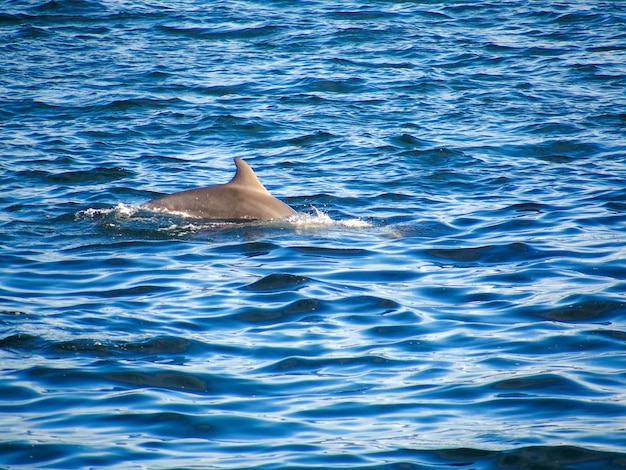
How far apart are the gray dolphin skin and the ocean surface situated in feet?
0.60

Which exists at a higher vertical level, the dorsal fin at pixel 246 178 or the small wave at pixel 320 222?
the dorsal fin at pixel 246 178

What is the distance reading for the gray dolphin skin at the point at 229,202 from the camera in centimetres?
1230

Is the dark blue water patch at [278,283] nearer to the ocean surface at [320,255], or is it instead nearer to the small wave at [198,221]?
the ocean surface at [320,255]

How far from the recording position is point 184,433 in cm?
655

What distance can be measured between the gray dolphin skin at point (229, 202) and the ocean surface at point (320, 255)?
184 mm

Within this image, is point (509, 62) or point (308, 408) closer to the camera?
point (308, 408)

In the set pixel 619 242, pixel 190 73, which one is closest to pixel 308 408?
pixel 619 242

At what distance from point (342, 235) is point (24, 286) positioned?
4134 millimetres

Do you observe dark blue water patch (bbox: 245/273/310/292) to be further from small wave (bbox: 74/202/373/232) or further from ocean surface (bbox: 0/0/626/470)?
small wave (bbox: 74/202/373/232)

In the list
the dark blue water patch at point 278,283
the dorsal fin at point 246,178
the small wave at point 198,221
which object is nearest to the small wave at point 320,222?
the small wave at point 198,221

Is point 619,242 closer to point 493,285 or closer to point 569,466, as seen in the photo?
point 493,285

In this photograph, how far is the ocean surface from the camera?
668cm

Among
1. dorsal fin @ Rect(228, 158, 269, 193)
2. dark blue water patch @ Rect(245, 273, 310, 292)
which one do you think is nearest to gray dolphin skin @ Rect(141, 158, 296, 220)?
dorsal fin @ Rect(228, 158, 269, 193)

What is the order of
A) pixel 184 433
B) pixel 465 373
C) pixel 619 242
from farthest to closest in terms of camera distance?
pixel 619 242
pixel 465 373
pixel 184 433
